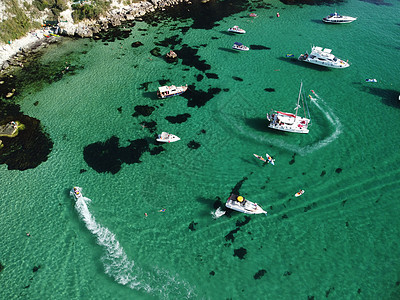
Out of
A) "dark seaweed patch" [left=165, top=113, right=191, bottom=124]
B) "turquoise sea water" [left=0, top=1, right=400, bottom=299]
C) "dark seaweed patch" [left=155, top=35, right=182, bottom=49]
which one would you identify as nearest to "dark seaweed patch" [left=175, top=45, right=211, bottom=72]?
"turquoise sea water" [left=0, top=1, right=400, bottom=299]

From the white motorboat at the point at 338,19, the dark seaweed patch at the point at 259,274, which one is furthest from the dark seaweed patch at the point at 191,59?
the dark seaweed patch at the point at 259,274

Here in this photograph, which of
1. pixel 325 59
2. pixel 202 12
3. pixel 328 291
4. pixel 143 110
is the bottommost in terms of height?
pixel 328 291

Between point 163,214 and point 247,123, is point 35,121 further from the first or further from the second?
point 247,123

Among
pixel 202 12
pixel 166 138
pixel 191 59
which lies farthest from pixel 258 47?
pixel 166 138

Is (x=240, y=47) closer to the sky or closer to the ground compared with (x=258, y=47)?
closer to the sky

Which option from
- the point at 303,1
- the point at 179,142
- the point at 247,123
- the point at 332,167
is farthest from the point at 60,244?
the point at 303,1

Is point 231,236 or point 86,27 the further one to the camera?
point 86,27

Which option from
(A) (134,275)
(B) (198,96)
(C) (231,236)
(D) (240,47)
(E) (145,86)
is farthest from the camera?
(D) (240,47)

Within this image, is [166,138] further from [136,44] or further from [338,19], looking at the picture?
[338,19]

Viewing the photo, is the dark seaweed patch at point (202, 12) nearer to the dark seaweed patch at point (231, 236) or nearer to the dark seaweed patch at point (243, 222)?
the dark seaweed patch at point (243, 222)
